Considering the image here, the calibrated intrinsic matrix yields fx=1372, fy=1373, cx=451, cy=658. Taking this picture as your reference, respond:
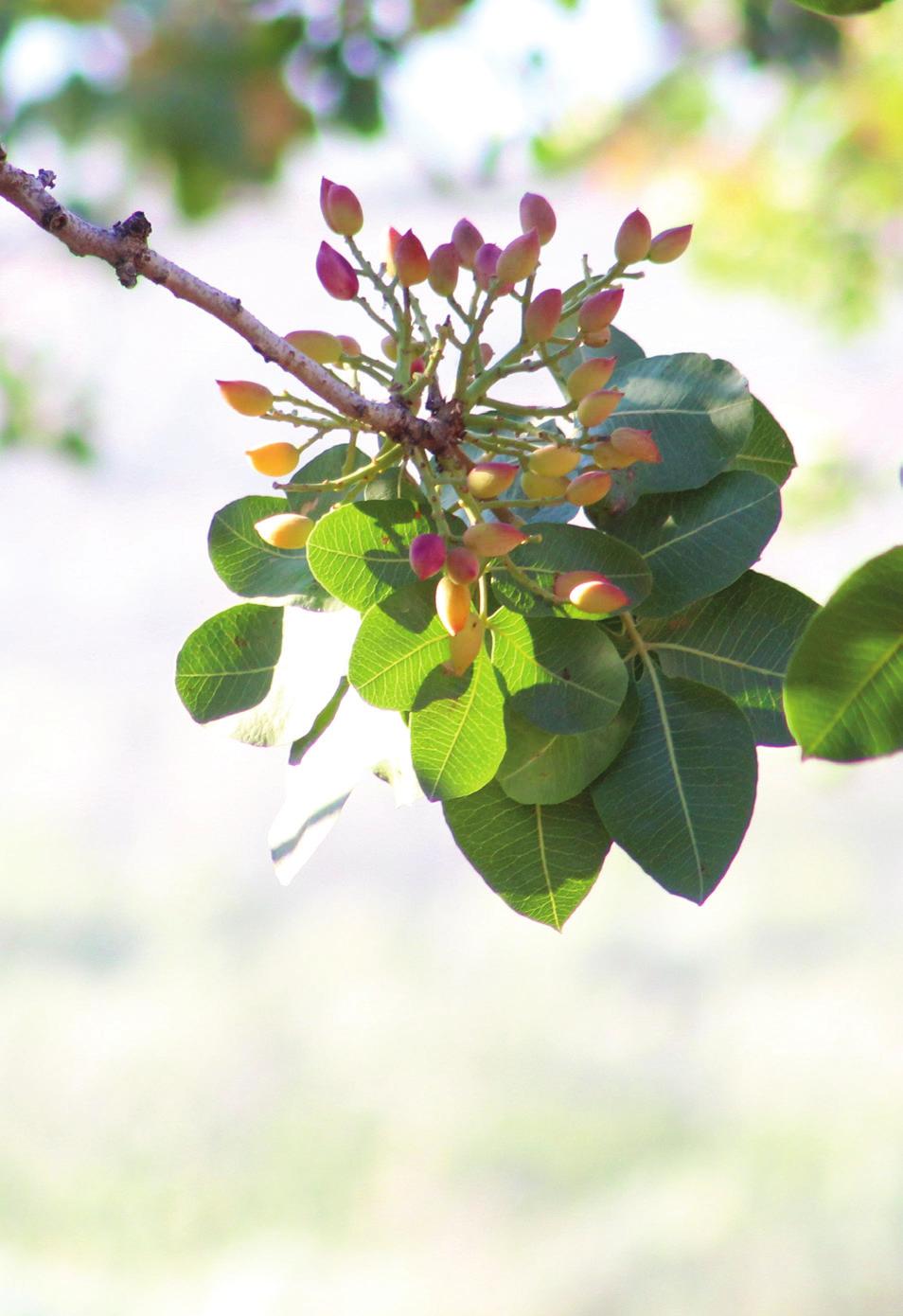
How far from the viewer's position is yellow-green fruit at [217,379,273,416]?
17.6 inches

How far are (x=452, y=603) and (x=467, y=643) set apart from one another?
0.06 ft

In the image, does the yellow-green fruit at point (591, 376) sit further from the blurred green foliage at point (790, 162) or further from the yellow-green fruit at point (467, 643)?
the blurred green foliage at point (790, 162)

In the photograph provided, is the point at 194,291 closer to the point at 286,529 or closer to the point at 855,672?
the point at 286,529

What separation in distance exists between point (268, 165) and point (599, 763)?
2.97 meters

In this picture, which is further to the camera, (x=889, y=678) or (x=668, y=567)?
(x=668, y=567)

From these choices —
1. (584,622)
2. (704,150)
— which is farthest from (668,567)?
(704,150)

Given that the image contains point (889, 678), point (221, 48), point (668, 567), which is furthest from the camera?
point (221, 48)

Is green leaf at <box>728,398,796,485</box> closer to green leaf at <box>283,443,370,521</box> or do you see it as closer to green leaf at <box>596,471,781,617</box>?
green leaf at <box>596,471,781,617</box>

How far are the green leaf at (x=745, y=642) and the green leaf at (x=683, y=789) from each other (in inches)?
0.5

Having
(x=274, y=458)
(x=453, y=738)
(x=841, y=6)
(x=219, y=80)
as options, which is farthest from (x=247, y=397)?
(x=219, y=80)

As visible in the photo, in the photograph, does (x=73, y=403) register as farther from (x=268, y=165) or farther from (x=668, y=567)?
(x=668, y=567)

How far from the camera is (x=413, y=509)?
0.45 meters

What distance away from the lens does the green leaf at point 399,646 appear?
1.42 feet

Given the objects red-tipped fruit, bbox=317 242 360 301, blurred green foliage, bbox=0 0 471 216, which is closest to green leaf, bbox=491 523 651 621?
red-tipped fruit, bbox=317 242 360 301
